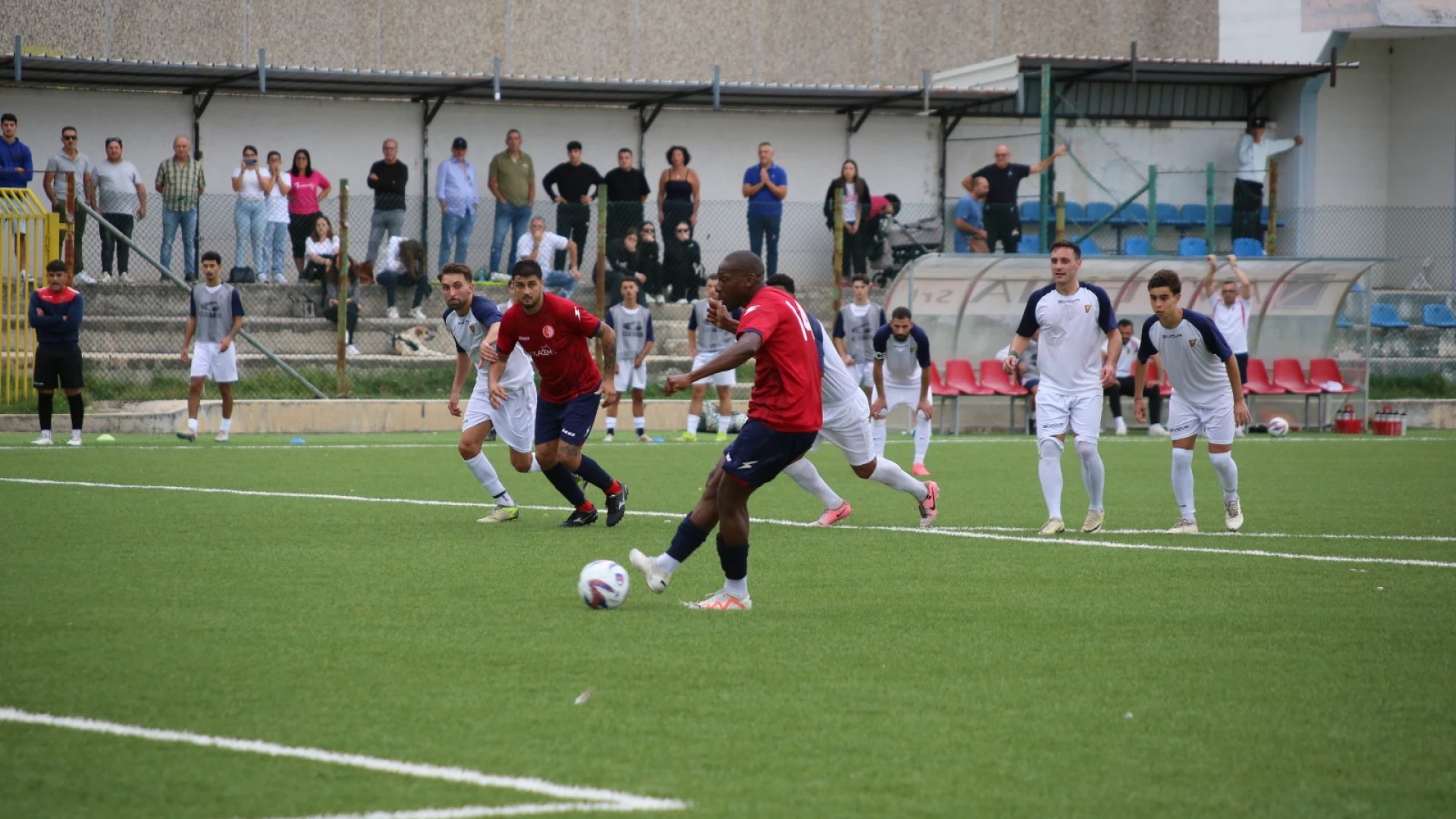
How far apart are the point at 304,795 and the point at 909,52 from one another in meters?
28.4

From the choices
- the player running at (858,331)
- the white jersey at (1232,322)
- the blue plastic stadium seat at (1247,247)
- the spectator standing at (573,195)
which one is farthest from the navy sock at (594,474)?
the blue plastic stadium seat at (1247,247)

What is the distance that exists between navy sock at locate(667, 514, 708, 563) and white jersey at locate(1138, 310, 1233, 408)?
516 centimetres

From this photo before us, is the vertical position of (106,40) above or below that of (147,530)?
above

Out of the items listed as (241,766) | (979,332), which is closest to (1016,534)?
(241,766)

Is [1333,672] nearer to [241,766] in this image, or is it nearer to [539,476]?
[241,766]

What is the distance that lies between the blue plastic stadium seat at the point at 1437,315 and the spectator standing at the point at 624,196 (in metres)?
14.8

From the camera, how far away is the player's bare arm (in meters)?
6.87

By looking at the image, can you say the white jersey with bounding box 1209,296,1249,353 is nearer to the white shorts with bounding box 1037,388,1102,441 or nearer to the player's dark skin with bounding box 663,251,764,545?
the white shorts with bounding box 1037,388,1102,441

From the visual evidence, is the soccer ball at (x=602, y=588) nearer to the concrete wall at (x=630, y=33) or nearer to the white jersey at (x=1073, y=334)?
the white jersey at (x=1073, y=334)

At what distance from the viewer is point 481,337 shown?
12297 millimetres

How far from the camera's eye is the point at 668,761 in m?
4.66

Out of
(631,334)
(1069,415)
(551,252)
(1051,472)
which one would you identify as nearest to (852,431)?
(1051,472)

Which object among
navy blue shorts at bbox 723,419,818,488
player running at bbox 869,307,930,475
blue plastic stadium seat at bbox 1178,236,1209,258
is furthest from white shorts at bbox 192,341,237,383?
blue plastic stadium seat at bbox 1178,236,1209,258

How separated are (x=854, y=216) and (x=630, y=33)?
22.4 feet
